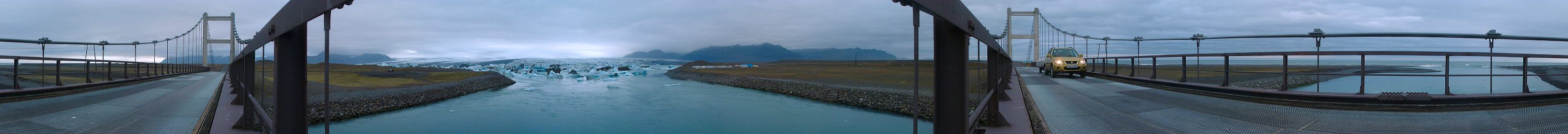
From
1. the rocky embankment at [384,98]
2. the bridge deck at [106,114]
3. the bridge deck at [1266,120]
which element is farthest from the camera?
the rocky embankment at [384,98]

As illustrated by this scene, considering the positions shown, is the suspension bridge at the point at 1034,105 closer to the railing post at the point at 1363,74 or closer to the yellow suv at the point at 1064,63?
the railing post at the point at 1363,74

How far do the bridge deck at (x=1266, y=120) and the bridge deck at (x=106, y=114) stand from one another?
5282 millimetres

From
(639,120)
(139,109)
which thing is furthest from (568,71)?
(139,109)

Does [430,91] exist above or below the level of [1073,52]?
below

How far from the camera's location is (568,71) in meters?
25.1

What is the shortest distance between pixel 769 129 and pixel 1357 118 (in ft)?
21.5

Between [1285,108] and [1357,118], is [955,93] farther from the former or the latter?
[1285,108]

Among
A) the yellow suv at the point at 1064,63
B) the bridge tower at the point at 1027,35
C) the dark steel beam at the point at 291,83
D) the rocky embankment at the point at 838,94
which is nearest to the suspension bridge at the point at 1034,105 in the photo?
the dark steel beam at the point at 291,83

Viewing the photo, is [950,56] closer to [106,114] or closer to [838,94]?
[106,114]

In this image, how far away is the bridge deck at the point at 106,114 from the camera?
405cm

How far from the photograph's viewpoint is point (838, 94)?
12.3 metres

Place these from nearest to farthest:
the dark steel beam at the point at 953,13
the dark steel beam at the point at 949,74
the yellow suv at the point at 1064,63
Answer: the dark steel beam at the point at 953,13, the dark steel beam at the point at 949,74, the yellow suv at the point at 1064,63

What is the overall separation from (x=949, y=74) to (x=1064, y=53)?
11466 mm

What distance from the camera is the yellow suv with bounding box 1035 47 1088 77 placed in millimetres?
11812
